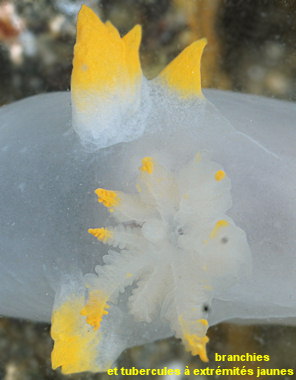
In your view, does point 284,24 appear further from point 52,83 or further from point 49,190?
point 49,190

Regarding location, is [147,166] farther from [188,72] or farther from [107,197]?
[188,72]

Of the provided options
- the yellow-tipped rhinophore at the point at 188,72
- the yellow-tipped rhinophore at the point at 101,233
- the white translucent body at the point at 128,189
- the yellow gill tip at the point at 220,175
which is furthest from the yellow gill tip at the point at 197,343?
the yellow-tipped rhinophore at the point at 188,72

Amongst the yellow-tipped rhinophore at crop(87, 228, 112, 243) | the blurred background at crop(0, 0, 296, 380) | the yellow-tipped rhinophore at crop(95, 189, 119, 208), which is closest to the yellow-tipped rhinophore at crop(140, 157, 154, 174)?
the yellow-tipped rhinophore at crop(95, 189, 119, 208)

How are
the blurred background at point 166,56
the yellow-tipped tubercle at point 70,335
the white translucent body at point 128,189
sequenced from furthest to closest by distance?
the blurred background at point 166,56
the yellow-tipped tubercle at point 70,335
the white translucent body at point 128,189

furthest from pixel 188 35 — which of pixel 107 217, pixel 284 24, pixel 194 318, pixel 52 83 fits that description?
pixel 194 318

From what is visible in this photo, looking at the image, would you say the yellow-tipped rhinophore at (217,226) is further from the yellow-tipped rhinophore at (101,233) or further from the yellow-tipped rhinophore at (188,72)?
the yellow-tipped rhinophore at (188,72)

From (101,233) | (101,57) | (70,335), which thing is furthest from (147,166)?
(70,335)

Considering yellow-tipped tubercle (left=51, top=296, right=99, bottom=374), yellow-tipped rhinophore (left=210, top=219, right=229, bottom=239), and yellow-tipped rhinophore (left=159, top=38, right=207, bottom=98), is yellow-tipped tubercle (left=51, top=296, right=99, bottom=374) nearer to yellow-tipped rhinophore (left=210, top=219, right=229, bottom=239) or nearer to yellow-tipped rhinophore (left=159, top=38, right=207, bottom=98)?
yellow-tipped rhinophore (left=210, top=219, right=229, bottom=239)
